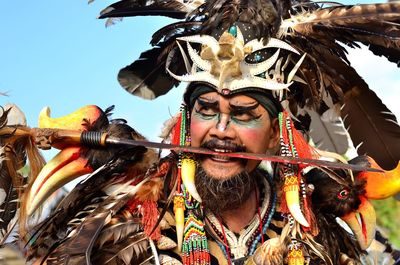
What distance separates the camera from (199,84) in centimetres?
403

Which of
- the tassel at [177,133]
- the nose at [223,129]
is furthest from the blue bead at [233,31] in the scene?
A: the tassel at [177,133]

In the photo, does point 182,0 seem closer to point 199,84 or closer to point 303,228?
point 199,84

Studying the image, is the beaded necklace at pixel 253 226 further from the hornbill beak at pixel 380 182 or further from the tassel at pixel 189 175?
the hornbill beak at pixel 380 182

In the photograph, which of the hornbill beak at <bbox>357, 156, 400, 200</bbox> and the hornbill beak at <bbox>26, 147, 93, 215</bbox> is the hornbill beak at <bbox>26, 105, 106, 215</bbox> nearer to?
the hornbill beak at <bbox>26, 147, 93, 215</bbox>

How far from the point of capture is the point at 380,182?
4.24 m

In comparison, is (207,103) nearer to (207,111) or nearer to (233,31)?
(207,111)

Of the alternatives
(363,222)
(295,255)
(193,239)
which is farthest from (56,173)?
(363,222)

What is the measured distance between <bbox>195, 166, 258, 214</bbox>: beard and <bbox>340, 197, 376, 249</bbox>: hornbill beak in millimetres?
703

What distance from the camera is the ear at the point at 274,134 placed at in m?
4.14

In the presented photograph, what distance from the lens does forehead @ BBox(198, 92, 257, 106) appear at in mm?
3920

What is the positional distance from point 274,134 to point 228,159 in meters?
0.38

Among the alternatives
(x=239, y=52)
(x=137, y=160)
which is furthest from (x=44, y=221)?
(x=239, y=52)

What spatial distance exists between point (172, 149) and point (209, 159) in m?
0.22

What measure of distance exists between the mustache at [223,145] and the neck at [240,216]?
0.41 meters
